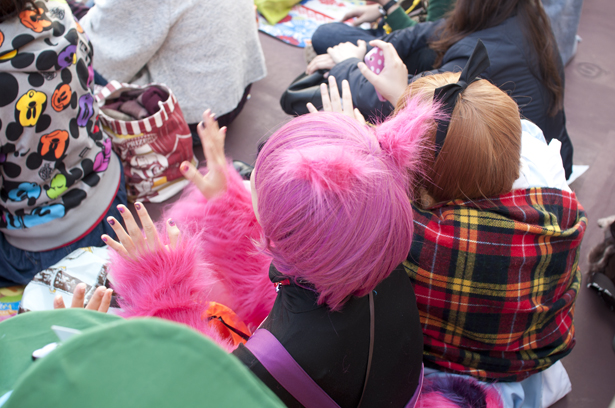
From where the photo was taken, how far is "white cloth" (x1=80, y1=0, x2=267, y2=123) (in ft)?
4.91

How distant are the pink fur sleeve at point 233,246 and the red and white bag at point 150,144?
0.37 m

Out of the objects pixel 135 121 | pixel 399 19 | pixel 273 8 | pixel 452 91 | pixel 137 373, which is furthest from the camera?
pixel 273 8

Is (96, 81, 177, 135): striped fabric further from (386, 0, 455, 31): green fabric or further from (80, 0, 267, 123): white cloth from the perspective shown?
(386, 0, 455, 31): green fabric

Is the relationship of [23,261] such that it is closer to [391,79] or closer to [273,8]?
[391,79]

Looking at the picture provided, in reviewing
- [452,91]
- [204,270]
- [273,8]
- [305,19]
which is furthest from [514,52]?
[273,8]

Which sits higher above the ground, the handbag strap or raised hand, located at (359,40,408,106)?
raised hand, located at (359,40,408,106)

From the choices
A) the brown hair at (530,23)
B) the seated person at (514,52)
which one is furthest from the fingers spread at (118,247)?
the brown hair at (530,23)

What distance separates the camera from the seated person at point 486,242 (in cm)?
83

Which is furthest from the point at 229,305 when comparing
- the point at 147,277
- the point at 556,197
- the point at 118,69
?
the point at 118,69

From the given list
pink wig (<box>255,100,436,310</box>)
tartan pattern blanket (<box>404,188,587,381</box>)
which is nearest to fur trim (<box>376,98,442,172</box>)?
pink wig (<box>255,100,436,310</box>)

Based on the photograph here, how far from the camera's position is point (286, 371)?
650 millimetres

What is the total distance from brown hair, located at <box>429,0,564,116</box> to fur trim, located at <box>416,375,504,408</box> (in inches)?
38.7

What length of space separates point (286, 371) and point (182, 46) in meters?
1.40

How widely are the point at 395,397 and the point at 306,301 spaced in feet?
0.85
